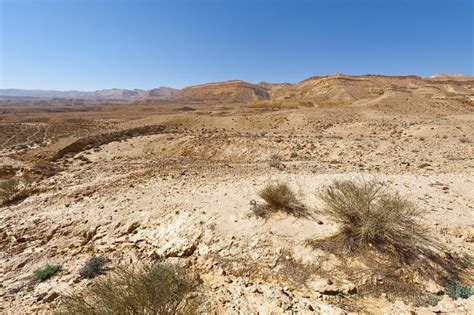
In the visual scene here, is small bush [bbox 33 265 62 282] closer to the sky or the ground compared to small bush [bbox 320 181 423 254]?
closer to the ground

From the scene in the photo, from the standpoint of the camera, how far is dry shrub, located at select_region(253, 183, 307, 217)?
18.1 feet

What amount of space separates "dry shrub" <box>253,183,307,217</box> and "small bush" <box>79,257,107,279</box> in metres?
2.98

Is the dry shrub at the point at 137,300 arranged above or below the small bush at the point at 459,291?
above

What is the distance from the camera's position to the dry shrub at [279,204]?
550cm

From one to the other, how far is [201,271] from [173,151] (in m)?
10.6

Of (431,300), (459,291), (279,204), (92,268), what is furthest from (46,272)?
(459,291)

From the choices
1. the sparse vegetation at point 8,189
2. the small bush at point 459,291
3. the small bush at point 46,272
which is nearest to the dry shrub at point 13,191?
the sparse vegetation at point 8,189

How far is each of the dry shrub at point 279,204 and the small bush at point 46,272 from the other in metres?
3.84

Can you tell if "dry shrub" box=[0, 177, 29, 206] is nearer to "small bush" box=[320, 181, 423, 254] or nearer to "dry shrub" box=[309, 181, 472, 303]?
"dry shrub" box=[309, 181, 472, 303]

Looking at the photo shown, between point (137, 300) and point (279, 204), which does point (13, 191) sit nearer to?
point (279, 204)

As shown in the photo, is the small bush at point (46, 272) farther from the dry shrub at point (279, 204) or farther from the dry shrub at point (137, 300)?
the dry shrub at point (279, 204)

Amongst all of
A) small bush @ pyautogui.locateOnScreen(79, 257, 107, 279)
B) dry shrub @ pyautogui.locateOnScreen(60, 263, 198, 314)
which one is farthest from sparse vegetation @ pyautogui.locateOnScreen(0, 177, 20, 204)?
dry shrub @ pyautogui.locateOnScreen(60, 263, 198, 314)

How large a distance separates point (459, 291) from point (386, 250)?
94 centimetres

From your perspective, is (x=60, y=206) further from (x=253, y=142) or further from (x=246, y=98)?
(x=246, y=98)
